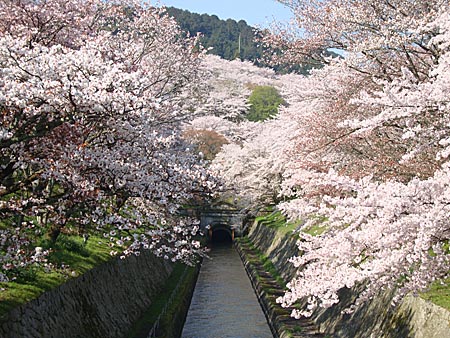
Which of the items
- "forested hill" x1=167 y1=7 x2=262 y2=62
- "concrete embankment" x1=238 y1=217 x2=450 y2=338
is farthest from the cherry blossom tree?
"forested hill" x1=167 y1=7 x2=262 y2=62

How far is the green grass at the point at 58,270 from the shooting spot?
916 cm

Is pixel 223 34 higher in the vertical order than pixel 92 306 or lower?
higher

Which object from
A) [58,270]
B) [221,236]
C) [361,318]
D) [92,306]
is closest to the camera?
[58,270]

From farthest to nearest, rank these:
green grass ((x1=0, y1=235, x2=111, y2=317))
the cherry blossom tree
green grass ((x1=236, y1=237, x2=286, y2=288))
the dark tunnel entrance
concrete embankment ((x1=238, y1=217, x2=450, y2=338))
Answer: the dark tunnel entrance → green grass ((x1=236, y1=237, x2=286, y2=288)) → concrete embankment ((x1=238, y1=217, x2=450, y2=338)) → green grass ((x1=0, y1=235, x2=111, y2=317)) → the cherry blossom tree

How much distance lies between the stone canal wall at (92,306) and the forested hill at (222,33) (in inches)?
4016

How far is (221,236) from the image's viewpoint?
54906 millimetres

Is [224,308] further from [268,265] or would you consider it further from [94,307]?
[94,307]

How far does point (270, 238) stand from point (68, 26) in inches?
792

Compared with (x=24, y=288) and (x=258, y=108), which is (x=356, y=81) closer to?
(x=24, y=288)

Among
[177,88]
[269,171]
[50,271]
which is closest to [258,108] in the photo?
[269,171]

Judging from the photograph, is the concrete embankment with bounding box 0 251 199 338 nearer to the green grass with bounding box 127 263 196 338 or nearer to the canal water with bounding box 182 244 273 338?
the green grass with bounding box 127 263 196 338

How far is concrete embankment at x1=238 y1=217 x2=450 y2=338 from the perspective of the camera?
9594 millimetres

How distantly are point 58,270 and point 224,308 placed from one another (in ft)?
38.1

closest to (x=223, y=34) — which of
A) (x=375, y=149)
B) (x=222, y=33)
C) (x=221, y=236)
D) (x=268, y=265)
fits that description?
(x=222, y=33)
